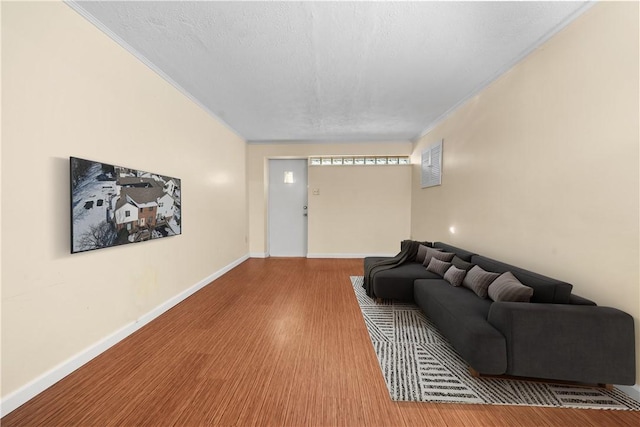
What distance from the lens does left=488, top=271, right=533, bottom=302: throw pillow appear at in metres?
2.05

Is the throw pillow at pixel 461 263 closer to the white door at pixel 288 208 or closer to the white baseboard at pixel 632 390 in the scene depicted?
the white baseboard at pixel 632 390

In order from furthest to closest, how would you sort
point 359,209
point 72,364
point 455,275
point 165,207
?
point 359,209 < point 165,207 < point 455,275 < point 72,364

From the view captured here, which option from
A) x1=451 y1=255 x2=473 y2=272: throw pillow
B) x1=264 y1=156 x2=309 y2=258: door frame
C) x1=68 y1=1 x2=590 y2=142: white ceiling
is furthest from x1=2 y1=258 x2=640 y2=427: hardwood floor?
x1=264 y1=156 x2=309 y2=258: door frame

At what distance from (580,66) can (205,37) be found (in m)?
3.18

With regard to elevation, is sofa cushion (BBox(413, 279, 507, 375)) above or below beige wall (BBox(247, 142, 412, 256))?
below

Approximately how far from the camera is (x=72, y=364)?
1.96m

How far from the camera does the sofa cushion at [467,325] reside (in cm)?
178

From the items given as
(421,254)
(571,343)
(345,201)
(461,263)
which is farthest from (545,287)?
(345,201)

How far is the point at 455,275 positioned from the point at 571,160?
4.89 feet

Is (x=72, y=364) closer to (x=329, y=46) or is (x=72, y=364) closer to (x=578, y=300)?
(x=329, y=46)

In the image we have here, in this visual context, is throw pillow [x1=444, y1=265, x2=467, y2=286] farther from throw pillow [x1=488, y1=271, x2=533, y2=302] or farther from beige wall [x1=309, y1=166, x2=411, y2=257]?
beige wall [x1=309, y1=166, x2=411, y2=257]

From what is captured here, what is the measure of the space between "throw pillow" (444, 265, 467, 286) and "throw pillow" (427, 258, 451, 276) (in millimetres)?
189

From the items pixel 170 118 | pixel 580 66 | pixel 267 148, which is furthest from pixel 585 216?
pixel 267 148

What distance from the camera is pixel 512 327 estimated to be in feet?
5.80
